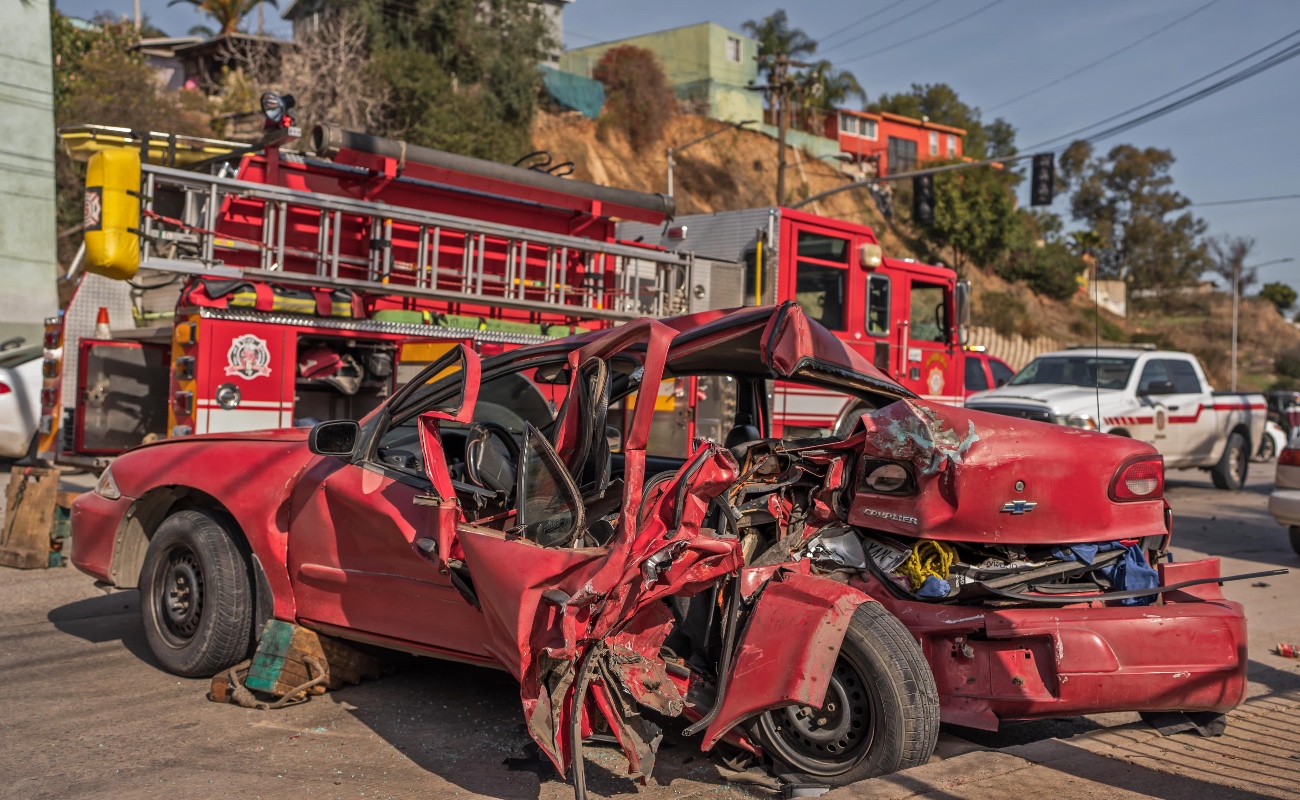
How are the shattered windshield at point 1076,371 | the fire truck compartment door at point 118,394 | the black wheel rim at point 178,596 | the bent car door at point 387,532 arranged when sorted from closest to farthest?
the bent car door at point 387,532
the black wheel rim at point 178,596
the fire truck compartment door at point 118,394
the shattered windshield at point 1076,371

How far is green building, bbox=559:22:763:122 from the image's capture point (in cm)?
4878

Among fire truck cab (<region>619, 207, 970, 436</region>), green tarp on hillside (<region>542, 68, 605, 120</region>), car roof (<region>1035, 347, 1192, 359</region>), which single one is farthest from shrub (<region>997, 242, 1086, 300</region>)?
fire truck cab (<region>619, 207, 970, 436</region>)

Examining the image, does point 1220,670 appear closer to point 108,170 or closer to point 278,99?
point 108,170

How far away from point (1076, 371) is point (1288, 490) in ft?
14.9

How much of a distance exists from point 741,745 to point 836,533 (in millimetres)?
952

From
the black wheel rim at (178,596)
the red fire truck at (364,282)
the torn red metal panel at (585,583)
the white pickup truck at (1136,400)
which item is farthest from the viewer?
the white pickup truck at (1136,400)

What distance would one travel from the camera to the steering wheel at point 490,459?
4.41 m

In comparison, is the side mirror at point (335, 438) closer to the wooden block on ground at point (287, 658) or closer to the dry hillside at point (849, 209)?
the wooden block on ground at point (287, 658)

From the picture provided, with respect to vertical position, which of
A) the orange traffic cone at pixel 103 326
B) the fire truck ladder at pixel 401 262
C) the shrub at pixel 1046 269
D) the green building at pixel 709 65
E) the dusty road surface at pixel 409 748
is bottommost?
the dusty road surface at pixel 409 748

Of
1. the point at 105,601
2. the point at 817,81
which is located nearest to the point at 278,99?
the point at 105,601

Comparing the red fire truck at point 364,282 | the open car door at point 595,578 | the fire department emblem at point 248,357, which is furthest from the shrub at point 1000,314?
the open car door at point 595,578

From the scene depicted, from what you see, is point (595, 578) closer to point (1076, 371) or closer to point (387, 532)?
point (387, 532)

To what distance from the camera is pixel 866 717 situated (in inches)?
151

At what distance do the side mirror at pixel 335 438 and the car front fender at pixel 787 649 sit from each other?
1.97 m
